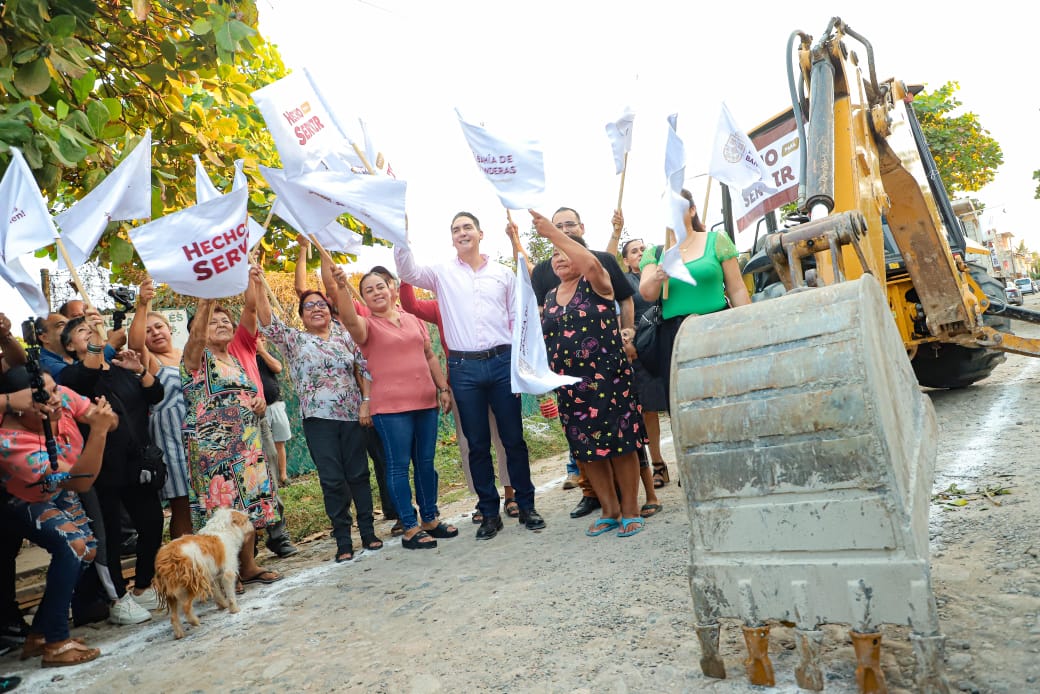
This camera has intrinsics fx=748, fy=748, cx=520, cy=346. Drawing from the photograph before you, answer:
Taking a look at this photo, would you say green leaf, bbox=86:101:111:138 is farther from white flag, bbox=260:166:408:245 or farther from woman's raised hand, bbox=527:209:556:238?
woman's raised hand, bbox=527:209:556:238

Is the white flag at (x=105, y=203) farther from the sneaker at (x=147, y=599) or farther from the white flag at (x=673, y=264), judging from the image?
the white flag at (x=673, y=264)

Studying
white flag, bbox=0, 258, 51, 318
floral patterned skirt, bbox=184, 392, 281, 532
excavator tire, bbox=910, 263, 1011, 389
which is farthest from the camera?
excavator tire, bbox=910, 263, 1011, 389

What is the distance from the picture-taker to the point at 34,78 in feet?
13.5

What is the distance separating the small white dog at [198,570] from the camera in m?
3.94

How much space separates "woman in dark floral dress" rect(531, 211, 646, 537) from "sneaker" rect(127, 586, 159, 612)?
2.79 metres

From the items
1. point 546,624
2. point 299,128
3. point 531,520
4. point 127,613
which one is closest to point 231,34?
point 299,128

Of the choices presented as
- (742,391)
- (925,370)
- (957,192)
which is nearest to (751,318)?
(742,391)

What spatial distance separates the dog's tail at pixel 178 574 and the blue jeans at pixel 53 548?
0.39 metres

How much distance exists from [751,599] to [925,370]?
722 cm

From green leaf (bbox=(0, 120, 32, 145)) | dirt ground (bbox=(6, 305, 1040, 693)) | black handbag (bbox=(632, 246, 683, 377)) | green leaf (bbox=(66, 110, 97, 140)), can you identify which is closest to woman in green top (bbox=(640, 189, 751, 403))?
black handbag (bbox=(632, 246, 683, 377))

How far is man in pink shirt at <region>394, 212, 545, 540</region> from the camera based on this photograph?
517 cm

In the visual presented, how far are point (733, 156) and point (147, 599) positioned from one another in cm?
486

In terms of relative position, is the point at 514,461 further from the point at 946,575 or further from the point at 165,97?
the point at 165,97

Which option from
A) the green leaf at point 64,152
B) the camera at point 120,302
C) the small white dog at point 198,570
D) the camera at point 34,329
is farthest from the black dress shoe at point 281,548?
the green leaf at point 64,152
